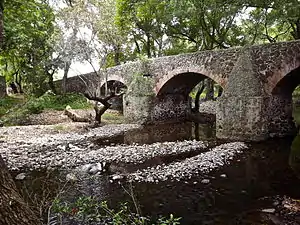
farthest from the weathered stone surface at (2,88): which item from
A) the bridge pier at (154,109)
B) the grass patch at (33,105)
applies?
the bridge pier at (154,109)

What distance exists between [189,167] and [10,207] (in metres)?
6.19

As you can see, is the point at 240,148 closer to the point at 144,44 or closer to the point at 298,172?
the point at 298,172

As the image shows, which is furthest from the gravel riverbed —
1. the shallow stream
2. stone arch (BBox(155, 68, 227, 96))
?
stone arch (BBox(155, 68, 227, 96))

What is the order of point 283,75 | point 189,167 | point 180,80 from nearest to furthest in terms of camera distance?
point 189,167 → point 283,75 → point 180,80

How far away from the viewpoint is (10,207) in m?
1.98

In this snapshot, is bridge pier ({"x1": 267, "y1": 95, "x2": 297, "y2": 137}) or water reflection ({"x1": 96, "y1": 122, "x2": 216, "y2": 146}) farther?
water reflection ({"x1": 96, "y1": 122, "x2": 216, "y2": 146})

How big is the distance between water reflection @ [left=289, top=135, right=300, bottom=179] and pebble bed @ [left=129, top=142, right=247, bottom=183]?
5.31 ft

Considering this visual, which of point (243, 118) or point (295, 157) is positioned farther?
point (243, 118)

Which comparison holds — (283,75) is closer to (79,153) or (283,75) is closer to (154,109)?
(154,109)

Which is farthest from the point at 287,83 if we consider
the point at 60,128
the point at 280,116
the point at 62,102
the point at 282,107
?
the point at 62,102

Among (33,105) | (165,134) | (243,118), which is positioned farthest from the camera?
(33,105)

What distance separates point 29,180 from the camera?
6785mm

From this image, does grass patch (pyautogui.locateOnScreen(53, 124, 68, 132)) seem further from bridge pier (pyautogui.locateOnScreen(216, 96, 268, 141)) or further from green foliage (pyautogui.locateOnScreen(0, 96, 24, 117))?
bridge pier (pyautogui.locateOnScreen(216, 96, 268, 141))

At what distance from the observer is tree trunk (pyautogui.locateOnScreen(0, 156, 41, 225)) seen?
1927mm
